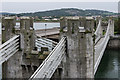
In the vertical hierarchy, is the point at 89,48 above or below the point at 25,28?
below

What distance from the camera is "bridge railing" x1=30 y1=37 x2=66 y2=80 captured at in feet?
19.0

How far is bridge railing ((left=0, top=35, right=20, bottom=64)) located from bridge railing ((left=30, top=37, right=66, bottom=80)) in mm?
1337

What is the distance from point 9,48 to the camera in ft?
23.0

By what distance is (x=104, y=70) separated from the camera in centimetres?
2119

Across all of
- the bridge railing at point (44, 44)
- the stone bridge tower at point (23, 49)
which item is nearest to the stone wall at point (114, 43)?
the bridge railing at point (44, 44)

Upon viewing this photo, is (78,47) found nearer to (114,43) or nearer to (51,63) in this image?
(51,63)

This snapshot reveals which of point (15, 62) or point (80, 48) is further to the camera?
point (15, 62)

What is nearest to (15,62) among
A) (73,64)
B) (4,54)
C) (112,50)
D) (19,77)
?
(19,77)

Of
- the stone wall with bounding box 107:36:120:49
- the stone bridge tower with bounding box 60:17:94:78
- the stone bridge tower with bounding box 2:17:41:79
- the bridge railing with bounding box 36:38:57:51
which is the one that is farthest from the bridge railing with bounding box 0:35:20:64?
the stone wall with bounding box 107:36:120:49

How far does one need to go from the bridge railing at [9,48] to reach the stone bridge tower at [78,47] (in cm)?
157

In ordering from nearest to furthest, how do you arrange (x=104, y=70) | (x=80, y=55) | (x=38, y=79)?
(x=38, y=79), (x=80, y=55), (x=104, y=70)

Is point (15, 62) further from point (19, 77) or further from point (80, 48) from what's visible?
point (80, 48)

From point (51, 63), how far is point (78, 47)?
4.19 feet

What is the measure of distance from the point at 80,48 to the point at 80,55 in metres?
0.23
